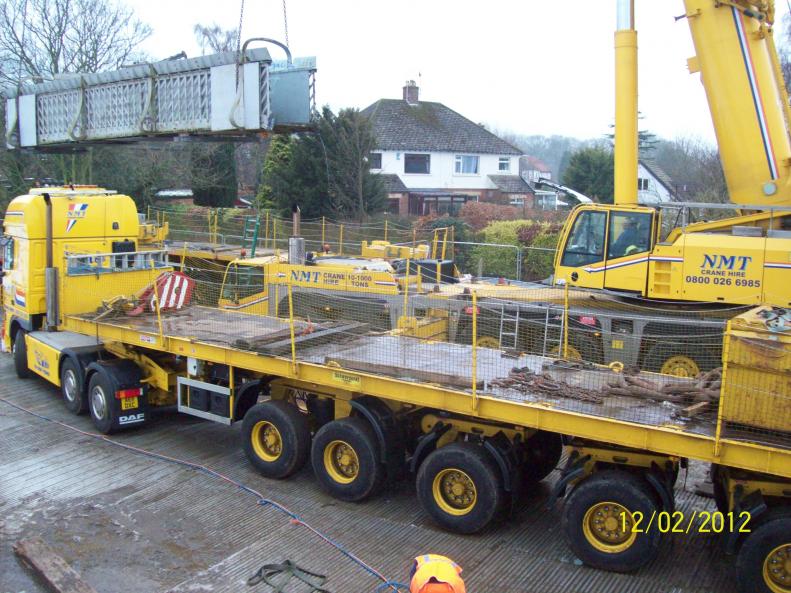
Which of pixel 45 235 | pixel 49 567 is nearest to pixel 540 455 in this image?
pixel 49 567

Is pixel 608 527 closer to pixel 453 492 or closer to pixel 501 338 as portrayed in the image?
pixel 453 492

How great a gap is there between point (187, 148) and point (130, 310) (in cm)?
2207

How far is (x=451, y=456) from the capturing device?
7.29 m

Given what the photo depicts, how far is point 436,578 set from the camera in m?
4.59

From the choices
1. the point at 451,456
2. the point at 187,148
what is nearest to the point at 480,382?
the point at 451,456

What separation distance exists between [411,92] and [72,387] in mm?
36641

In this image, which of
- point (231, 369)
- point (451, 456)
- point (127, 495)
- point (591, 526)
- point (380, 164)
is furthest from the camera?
point (380, 164)

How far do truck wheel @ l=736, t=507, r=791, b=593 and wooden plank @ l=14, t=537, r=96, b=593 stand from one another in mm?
5380

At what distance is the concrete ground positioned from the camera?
6551 mm

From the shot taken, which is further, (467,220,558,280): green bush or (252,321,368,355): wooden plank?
(467,220,558,280): green bush

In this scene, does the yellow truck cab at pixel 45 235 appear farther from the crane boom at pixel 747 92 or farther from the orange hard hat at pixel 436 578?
the crane boom at pixel 747 92

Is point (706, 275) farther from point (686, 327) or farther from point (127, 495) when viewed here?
point (127, 495)
